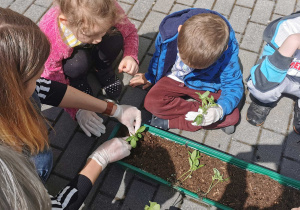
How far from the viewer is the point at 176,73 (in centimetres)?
257

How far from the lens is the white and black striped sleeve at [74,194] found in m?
1.89

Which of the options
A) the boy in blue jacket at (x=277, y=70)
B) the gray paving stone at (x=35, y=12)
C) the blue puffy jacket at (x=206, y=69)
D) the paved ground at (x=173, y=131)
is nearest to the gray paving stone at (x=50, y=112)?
the paved ground at (x=173, y=131)

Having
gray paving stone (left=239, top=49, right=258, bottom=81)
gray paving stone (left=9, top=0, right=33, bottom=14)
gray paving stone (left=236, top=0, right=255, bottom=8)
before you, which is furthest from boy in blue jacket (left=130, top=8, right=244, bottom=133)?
gray paving stone (left=9, top=0, right=33, bottom=14)

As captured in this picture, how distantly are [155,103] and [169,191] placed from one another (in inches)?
28.1

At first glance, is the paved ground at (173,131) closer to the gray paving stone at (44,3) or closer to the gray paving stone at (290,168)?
the gray paving stone at (290,168)

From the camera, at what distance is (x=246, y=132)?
264cm

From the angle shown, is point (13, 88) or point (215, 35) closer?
point (13, 88)

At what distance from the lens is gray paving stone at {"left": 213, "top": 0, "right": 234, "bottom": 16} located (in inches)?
131

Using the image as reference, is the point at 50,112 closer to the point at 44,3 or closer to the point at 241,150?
the point at 44,3

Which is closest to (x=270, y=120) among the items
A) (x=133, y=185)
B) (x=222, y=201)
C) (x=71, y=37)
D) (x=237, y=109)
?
(x=237, y=109)

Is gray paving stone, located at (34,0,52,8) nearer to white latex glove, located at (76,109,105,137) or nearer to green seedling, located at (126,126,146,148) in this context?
white latex glove, located at (76,109,105,137)

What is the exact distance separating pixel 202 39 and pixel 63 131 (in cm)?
144

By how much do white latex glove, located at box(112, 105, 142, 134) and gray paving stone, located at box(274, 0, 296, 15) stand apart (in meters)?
2.05

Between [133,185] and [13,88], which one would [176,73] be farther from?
[13,88]
